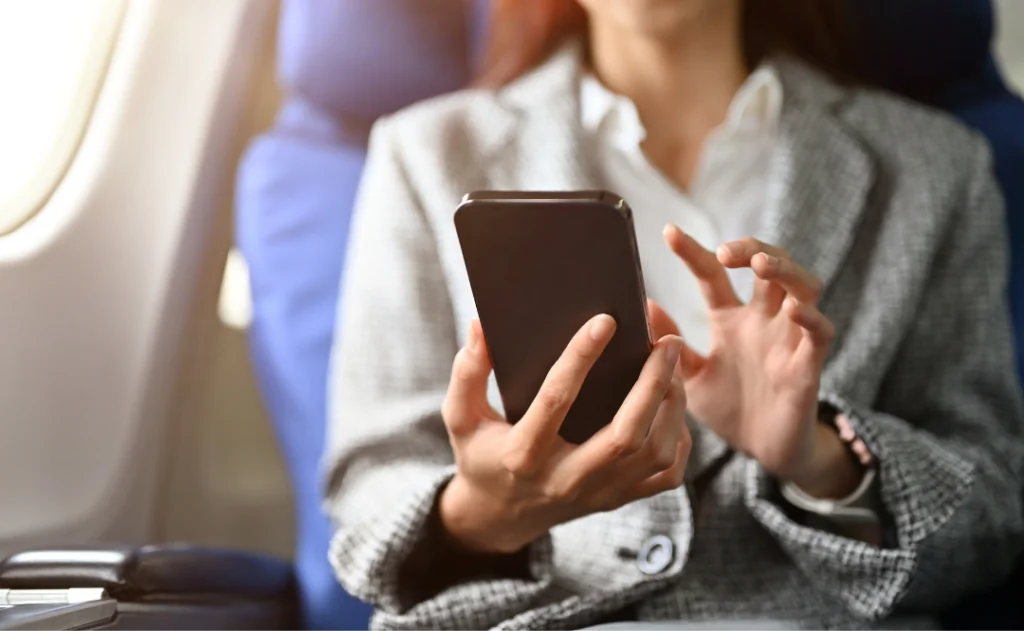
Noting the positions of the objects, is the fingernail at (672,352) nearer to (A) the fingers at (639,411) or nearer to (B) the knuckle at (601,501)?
(A) the fingers at (639,411)

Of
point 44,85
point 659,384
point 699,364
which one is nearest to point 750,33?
point 699,364

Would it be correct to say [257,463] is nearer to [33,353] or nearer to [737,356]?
[33,353]

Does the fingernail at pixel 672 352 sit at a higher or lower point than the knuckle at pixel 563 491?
higher

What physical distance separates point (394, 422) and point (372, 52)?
0.45m

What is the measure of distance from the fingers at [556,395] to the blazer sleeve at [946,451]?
0.24 metres

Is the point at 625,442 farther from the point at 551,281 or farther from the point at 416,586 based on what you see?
the point at 416,586

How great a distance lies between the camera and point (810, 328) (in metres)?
0.60

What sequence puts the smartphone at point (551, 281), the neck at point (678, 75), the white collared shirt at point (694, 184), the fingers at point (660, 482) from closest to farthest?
the smartphone at point (551, 281), the fingers at point (660, 482), the white collared shirt at point (694, 184), the neck at point (678, 75)

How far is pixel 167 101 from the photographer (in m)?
1.06

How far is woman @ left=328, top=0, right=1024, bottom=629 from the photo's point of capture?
2.06 ft

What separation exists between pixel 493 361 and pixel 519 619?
206 millimetres

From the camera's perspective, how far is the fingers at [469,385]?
0.58 meters

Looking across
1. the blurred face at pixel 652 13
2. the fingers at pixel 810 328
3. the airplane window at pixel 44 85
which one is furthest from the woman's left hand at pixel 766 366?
the airplane window at pixel 44 85

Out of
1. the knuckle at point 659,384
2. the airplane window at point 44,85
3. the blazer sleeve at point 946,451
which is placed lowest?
the blazer sleeve at point 946,451
